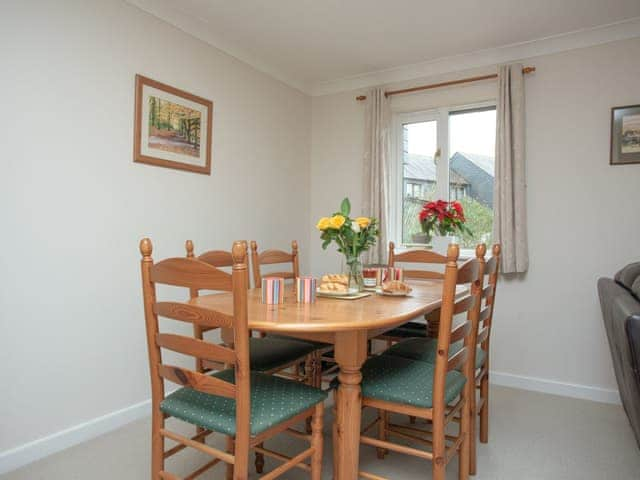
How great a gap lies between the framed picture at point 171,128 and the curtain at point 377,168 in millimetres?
1312

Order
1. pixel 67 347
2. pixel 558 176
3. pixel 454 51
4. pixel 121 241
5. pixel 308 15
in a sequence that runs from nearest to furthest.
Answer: pixel 67 347 < pixel 121 241 < pixel 308 15 < pixel 558 176 < pixel 454 51

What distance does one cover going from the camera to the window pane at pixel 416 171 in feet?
12.1

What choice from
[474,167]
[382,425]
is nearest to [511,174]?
[474,167]

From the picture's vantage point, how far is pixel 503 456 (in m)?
2.16

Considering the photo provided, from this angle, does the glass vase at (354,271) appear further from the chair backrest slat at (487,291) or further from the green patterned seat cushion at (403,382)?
the chair backrest slat at (487,291)

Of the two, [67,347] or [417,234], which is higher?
[417,234]

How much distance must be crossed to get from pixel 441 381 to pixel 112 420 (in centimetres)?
182

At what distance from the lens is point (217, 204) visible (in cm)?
310

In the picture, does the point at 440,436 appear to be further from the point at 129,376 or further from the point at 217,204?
the point at 217,204

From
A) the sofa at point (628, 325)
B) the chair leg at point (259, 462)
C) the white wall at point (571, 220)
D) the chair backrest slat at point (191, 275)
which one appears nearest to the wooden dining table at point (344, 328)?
the chair backrest slat at point (191, 275)

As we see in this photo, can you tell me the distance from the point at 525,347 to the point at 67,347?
2864 millimetres

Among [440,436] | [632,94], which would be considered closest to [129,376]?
[440,436]

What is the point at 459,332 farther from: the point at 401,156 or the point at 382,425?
the point at 401,156

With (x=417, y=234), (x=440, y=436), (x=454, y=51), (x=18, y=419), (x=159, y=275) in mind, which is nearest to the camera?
(x=159, y=275)
